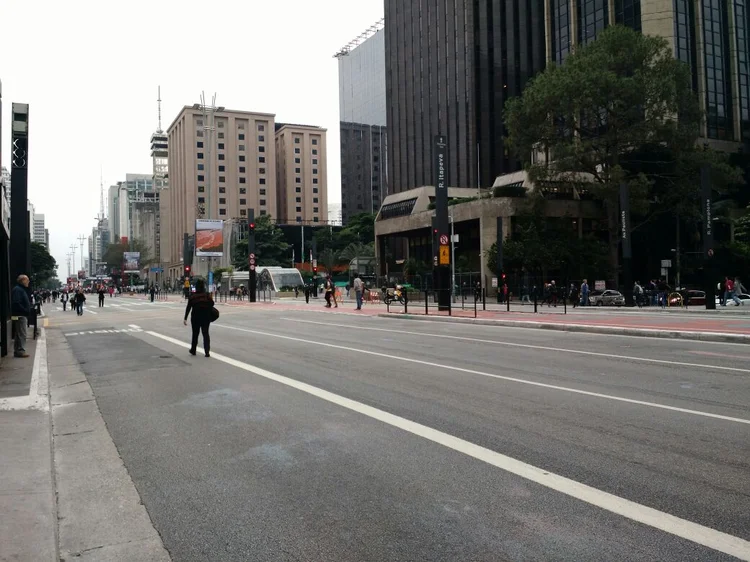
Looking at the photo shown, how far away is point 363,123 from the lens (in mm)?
162000

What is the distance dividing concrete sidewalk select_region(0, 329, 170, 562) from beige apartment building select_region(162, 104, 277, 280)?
128 meters

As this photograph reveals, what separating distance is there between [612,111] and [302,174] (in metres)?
117

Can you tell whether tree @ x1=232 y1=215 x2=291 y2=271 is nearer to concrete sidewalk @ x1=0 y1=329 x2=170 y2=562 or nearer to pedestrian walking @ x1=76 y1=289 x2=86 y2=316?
pedestrian walking @ x1=76 y1=289 x2=86 y2=316

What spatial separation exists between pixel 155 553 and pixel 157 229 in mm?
186737

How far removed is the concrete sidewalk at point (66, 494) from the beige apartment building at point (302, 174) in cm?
14801

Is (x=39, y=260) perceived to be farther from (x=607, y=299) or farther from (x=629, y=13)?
(x=607, y=299)

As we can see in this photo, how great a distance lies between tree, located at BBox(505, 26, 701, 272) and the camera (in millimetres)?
45688

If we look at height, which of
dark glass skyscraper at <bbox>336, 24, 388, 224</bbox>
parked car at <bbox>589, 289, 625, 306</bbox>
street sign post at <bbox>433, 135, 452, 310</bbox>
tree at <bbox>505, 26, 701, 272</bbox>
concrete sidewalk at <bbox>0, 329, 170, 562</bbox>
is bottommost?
concrete sidewalk at <bbox>0, 329, 170, 562</bbox>

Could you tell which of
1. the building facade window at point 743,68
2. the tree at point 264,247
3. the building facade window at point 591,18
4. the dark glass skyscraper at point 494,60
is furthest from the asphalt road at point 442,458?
the tree at point 264,247

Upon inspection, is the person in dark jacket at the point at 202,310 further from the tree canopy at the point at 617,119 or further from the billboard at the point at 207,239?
the billboard at the point at 207,239

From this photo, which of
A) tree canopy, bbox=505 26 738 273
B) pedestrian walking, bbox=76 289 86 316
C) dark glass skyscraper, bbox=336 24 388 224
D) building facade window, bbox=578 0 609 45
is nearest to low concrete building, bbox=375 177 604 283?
tree canopy, bbox=505 26 738 273

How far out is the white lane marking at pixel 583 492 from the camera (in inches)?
142

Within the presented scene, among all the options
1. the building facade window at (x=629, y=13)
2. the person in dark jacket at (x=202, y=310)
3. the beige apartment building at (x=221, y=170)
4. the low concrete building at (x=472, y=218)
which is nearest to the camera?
the person in dark jacket at (x=202, y=310)

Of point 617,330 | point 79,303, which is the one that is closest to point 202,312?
point 617,330
